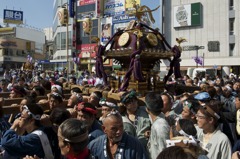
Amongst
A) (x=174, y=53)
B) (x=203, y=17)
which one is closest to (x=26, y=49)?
(x=203, y=17)

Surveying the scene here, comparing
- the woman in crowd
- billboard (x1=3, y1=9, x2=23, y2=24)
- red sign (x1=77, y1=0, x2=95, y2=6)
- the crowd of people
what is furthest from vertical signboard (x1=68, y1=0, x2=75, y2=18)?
the woman in crowd

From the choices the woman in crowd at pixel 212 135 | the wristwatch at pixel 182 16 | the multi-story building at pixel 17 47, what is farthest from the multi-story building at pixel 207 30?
the multi-story building at pixel 17 47

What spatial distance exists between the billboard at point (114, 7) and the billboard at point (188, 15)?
972 centimetres

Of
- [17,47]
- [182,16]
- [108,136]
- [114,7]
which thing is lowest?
[108,136]

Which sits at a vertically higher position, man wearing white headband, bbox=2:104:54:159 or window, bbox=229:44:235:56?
window, bbox=229:44:235:56

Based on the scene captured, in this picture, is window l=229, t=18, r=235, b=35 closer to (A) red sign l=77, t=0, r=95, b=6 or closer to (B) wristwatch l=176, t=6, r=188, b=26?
(B) wristwatch l=176, t=6, r=188, b=26

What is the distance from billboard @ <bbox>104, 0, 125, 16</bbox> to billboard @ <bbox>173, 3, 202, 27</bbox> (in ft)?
31.9

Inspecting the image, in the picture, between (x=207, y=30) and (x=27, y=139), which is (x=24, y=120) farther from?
(x=207, y=30)

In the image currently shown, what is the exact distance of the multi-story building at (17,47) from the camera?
2608 inches

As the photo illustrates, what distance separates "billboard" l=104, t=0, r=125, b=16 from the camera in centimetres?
4938

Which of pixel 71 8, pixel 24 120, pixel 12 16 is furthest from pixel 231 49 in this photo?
pixel 12 16

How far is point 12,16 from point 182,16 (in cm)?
5126

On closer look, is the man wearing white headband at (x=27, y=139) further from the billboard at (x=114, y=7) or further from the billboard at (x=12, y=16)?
the billboard at (x=12, y=16)

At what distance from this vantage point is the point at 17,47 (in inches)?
2739
